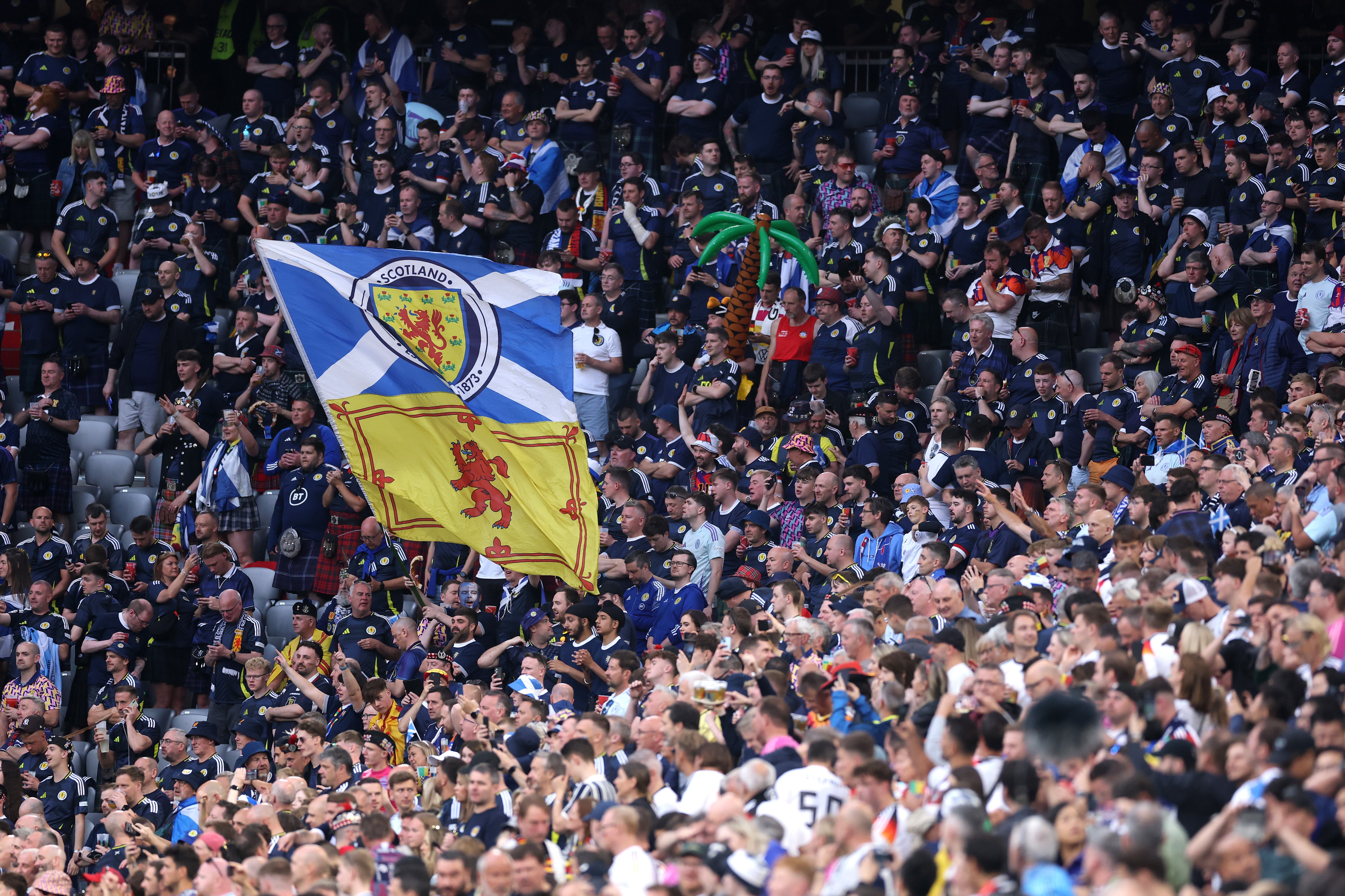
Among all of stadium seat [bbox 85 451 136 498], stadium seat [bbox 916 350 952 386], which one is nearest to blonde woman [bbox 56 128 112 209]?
stadium seat [bbox 85 451 136 498]

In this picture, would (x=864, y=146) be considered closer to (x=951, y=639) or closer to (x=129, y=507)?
(x=129, y=507)

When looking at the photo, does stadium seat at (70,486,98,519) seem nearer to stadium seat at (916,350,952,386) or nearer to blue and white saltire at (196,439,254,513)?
blue and white saltire at (196,439,254,513)

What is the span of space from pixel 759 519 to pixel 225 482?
5806 mm

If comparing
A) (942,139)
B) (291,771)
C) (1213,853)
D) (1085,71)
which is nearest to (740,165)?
(942,139)

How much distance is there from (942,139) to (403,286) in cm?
702

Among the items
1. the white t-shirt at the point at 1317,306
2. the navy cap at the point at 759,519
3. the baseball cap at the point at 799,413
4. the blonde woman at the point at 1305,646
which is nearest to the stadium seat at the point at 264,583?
the navy cap at the point at 759,519

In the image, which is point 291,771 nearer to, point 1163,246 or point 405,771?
point 405,771

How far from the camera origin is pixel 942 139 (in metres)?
18.6

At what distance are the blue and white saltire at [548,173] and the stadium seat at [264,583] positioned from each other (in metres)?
5.09

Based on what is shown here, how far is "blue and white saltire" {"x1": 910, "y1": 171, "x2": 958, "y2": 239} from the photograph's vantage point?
17594 mm

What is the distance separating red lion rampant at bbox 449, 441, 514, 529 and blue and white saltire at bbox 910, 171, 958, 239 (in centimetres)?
A: 596

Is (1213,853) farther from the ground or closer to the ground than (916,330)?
farther from the ground

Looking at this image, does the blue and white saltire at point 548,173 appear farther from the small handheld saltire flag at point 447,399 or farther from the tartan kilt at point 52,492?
the tartan kilt at point 52,492

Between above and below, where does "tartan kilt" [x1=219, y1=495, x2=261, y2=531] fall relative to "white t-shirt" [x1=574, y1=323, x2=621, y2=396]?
below
